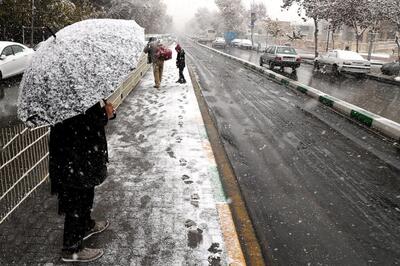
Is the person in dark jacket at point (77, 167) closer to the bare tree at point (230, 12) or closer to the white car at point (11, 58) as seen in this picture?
the white car at point (11, 58)

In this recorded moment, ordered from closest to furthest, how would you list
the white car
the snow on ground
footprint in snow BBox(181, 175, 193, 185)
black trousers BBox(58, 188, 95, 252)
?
black trousers BBox(58, 188, 95, 252), the snow on ground, footprint in snow BBox(181, 175, 193, 185), the white car

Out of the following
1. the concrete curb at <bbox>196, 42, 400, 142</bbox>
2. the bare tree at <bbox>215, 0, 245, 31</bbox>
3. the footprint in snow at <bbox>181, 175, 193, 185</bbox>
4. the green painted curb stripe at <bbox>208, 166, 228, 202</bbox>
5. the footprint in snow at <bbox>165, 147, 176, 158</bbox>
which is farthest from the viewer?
the bare tree at <bbox>215, 0, 245, 31</bbox>

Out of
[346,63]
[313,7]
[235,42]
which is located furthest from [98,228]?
[235,42]

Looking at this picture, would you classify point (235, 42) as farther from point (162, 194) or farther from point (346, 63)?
point (162, 194)

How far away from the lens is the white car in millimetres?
13756

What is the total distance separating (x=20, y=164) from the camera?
427 centimetres

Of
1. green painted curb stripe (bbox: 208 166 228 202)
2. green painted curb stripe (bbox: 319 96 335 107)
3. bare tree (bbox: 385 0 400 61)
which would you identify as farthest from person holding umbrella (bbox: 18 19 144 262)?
bare tree (bbox: 385 0 400 61)

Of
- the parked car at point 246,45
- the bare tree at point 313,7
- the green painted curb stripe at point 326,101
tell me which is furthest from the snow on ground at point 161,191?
the parked car at point 246,45

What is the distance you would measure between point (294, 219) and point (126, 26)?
2678 millimetres

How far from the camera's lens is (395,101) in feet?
42.8

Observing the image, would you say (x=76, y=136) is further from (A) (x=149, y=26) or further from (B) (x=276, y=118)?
(A) (x=149, y=26)

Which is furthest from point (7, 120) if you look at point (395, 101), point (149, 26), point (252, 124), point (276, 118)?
point (149, 26)

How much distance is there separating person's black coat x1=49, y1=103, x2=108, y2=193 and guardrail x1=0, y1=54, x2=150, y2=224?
109 centimetres

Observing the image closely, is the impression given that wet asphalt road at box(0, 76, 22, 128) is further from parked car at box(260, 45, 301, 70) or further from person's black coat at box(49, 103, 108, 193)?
parked car at box(260, 45, 301, 70)
